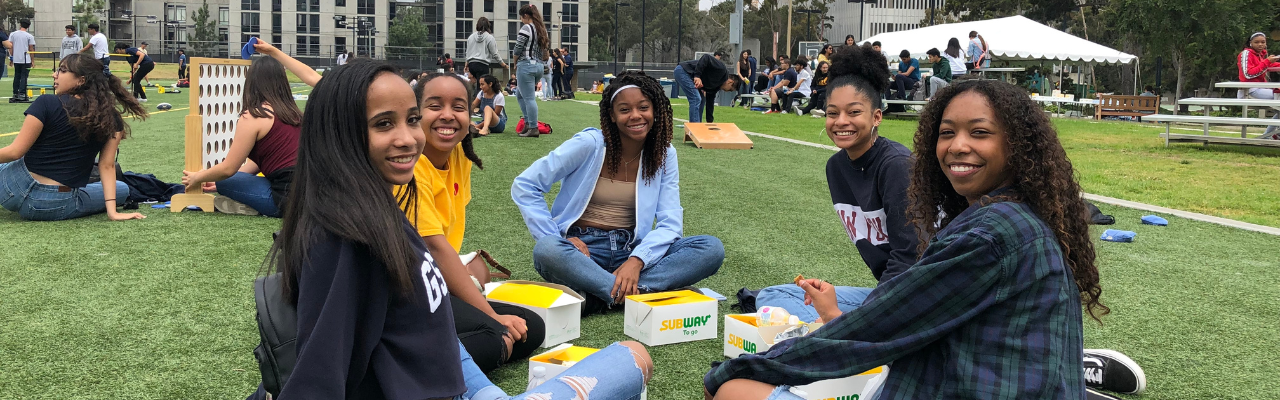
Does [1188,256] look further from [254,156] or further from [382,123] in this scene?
[254,156]

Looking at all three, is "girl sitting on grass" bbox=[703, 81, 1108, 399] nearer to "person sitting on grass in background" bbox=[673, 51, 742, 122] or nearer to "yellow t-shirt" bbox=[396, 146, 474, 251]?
"yellow t-shirt" bbox=[396, 146, 474, 251]

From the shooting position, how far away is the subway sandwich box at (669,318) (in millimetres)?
3656

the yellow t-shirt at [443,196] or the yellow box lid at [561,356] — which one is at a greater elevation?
the yellow t-shirt at [443,196]

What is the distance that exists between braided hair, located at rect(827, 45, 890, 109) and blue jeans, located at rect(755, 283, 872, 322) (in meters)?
0.75

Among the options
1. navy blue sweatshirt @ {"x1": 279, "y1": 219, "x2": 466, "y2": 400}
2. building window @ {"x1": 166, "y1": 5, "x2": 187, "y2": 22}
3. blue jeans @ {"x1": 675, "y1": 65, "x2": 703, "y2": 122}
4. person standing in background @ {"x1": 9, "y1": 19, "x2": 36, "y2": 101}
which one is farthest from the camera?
building window @ {"x1": 166, "y1": 5, "x2": 187, "y2": 22}

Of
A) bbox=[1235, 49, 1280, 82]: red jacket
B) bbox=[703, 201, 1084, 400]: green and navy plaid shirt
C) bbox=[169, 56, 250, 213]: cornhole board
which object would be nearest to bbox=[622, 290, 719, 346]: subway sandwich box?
bbox=[703, 201, 1084, 400]: green and navy plaid shirt

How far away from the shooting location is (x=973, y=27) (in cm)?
2742

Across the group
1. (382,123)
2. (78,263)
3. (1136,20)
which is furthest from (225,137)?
(1136,20)

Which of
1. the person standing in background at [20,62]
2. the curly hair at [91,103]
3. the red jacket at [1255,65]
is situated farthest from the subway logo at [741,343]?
the person standing in background at [20,62]

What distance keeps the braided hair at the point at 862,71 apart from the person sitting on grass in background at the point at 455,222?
4.97ft

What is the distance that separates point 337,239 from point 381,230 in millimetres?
82

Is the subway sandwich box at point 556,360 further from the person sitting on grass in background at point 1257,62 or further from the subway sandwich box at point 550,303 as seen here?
the person sitting on grass in background at point 1257,62

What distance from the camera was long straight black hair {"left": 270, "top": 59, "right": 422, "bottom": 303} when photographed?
5.86 feet

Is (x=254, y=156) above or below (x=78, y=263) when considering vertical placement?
above
